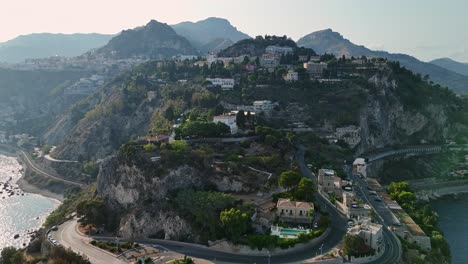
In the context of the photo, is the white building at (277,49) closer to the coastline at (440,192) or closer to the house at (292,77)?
the house at (292,77)

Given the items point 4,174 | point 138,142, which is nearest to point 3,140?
point 4,174

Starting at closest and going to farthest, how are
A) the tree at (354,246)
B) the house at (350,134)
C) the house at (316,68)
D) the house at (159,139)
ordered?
the tree at (354,246)
the house at (159,139)
the house at (350,134)
the house at (316,68)

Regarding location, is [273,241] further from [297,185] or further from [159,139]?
[159,139]

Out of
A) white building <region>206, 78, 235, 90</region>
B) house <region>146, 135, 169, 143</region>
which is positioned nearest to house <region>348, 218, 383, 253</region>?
house <region>146, 135, 169, 143</region>

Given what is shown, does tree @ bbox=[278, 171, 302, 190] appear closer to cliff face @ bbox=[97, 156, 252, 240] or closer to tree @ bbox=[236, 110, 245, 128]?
cliff face @ bbox=[97, 156, 252, 240]

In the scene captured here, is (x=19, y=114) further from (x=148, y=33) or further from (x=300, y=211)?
(x=300, y=211)

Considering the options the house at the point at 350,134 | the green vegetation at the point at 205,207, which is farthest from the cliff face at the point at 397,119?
the green vegetation at the point at 205,207
